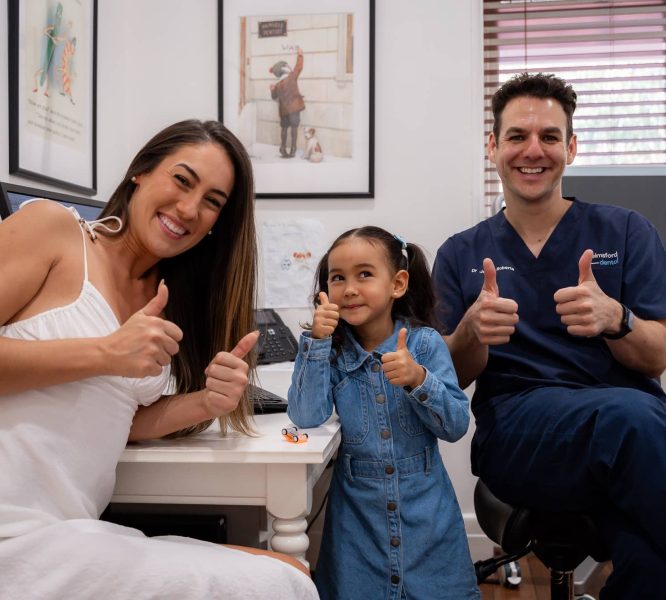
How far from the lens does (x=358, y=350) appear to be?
1.34 meters

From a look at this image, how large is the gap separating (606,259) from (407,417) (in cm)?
59

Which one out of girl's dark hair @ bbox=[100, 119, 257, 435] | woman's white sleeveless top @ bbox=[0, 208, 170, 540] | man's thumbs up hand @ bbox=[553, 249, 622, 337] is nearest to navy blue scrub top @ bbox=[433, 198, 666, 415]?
man's thumbs up hand @ bbox=[553, 249, 622, 337]

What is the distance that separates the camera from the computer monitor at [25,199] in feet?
3.75

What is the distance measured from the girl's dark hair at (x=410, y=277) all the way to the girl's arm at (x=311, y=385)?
0.12 m

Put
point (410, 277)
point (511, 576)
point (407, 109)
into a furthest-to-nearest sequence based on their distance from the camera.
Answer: point (407, 109) < point (511, 576) < point (410, 277)

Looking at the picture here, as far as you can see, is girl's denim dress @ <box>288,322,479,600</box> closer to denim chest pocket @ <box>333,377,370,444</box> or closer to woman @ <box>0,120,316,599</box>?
denim chest pocket @ <box>333,377,370,444</box>

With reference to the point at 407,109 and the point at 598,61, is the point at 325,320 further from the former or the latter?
the point at 598,61

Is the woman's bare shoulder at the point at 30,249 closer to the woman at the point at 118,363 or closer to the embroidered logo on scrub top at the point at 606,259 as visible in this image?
the woman at the point at 118,363

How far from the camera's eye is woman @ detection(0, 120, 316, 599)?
0.85 meters

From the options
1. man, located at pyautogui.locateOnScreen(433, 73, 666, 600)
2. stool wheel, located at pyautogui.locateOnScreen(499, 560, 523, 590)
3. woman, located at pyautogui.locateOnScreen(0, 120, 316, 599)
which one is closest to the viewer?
woman, located at pyautogui.locateOnScreen(0, 120, 316, 599)

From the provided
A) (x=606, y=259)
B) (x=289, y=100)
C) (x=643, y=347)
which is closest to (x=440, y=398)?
(x=643, y=347)

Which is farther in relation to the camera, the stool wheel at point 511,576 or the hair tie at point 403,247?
the stool wheel at point 511,576

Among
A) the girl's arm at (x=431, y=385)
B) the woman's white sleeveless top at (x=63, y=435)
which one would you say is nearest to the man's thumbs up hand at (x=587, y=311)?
the girl's arm at (x=431, y=385)

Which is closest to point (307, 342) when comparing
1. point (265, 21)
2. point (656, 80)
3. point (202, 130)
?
point (202, 130)
